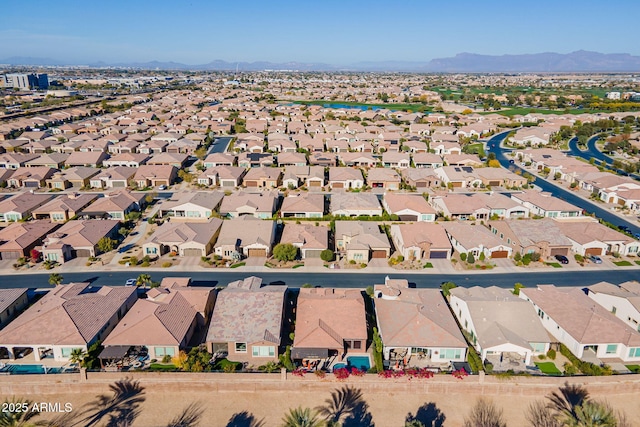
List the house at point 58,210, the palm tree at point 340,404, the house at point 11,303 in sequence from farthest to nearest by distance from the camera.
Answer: the house at point 58,210 → the house at point 11,303 → the palm tree at point 340,404

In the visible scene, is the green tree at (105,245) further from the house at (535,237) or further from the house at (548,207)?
the house at (548,207)

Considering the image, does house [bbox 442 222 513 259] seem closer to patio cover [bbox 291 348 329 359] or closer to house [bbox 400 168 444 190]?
patio cover [bbox 291 348 329 359]

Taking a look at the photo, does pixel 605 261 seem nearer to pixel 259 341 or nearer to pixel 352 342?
pixel 352 342

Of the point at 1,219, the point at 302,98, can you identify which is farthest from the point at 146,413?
the point at 302,98

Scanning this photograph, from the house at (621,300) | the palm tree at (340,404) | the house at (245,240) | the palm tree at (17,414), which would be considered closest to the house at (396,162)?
the house at (245,240)

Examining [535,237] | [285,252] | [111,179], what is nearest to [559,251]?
[535,237]

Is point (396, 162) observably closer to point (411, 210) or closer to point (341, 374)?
point (411, 210)
